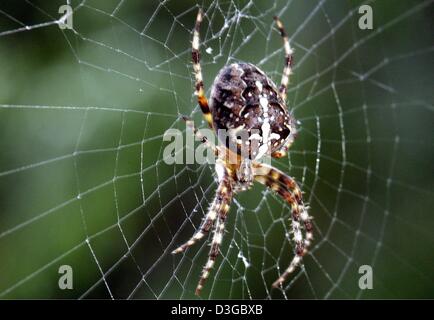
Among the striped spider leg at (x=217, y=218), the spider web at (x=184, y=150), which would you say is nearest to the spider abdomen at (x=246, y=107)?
the striped spider leg at (x=217, y=218)

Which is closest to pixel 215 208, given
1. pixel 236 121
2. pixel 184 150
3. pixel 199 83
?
pixel 184 150

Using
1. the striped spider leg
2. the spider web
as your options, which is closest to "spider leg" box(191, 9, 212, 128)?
the spider web

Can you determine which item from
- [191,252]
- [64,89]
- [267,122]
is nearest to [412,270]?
[191,252]

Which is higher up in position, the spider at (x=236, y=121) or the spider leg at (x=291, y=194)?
the spider at (x=236, y=121)

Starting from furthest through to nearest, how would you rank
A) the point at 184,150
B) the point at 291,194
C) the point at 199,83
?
the point at 291,194
the point at 184,150
the point at 199,83

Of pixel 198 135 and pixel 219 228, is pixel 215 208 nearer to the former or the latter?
pixel 219 228

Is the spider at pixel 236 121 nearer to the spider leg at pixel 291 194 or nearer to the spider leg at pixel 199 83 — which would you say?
the spider leg at pixel 199 83

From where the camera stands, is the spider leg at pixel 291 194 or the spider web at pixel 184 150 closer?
the spider web at pixel 184 150
